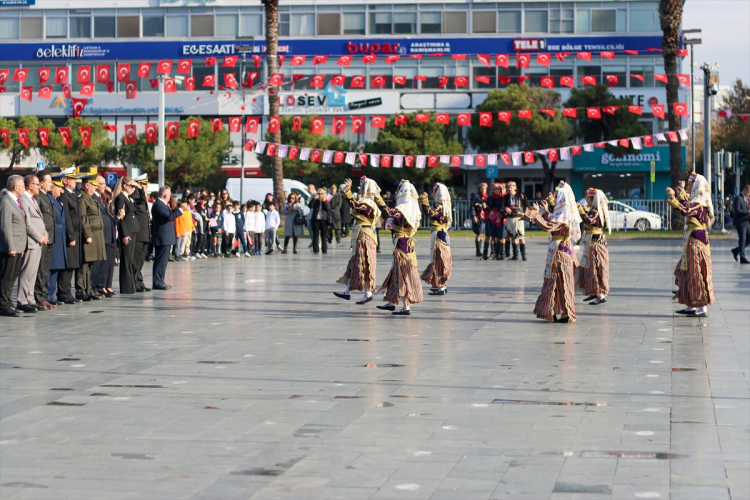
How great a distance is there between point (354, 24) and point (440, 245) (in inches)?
1815

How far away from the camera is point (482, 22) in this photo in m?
59.5

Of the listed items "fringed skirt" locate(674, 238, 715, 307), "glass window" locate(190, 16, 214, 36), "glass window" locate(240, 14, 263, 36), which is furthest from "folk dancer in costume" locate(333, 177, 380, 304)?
"glass window" locate(190, 16, 214, 36)

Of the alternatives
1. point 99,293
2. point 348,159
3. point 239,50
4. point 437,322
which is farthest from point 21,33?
point 437,322

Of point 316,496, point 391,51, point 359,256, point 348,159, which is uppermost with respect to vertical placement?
point 391,51

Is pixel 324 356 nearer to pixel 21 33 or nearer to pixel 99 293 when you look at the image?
pixel 99 293

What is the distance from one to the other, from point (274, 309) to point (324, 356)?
174 inches

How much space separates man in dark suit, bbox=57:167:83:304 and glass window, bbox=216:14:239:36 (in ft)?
156

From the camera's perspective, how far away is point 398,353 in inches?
391

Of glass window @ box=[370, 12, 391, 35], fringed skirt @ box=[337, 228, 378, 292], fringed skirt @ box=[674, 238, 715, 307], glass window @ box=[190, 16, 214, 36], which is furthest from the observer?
glass window @ box=[190, 16, 214, 36]

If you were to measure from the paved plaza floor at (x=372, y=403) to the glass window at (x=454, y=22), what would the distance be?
47.4m

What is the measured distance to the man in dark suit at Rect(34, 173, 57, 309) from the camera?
13.8 meters

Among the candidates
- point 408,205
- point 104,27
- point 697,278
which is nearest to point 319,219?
point 408,205

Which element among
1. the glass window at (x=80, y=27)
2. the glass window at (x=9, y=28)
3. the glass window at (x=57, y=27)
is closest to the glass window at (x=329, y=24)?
the glass window at (x=80, y=27)

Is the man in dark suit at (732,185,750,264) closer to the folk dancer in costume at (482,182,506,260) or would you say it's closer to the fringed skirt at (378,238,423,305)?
the folk dancer in costume at (482,182,506,260)
